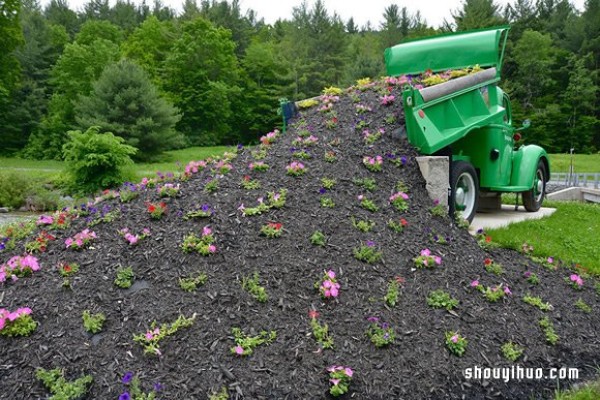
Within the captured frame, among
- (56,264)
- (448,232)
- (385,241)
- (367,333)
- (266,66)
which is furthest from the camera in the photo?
(266,66)

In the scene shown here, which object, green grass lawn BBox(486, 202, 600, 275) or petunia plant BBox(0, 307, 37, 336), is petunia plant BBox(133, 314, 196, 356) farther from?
green grass lawn BBox(486, 202, 600, 275)

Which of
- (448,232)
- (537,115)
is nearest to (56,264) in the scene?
(448,232)

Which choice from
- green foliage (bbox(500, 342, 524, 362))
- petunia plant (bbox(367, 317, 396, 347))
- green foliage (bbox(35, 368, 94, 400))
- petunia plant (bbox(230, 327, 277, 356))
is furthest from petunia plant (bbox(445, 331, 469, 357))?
green foliage (bbox(35, 368, 94, 400))

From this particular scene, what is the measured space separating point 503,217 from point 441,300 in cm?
446

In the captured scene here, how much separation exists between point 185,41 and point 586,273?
35.8m

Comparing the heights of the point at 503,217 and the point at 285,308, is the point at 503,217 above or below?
below

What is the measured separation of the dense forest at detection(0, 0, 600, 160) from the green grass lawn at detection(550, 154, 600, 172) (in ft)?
9.61

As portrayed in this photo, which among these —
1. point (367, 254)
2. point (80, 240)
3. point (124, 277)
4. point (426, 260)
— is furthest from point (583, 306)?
point (80, 240)

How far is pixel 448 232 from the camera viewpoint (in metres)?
5.02

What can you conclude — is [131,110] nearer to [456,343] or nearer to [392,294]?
[392,294]

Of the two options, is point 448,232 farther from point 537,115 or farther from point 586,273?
point 537,115

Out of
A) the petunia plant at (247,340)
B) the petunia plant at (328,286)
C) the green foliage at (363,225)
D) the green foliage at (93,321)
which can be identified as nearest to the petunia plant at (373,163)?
the green foliage at (363,225)

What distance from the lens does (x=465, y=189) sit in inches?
263

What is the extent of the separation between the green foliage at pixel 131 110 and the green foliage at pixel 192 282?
940 inches
